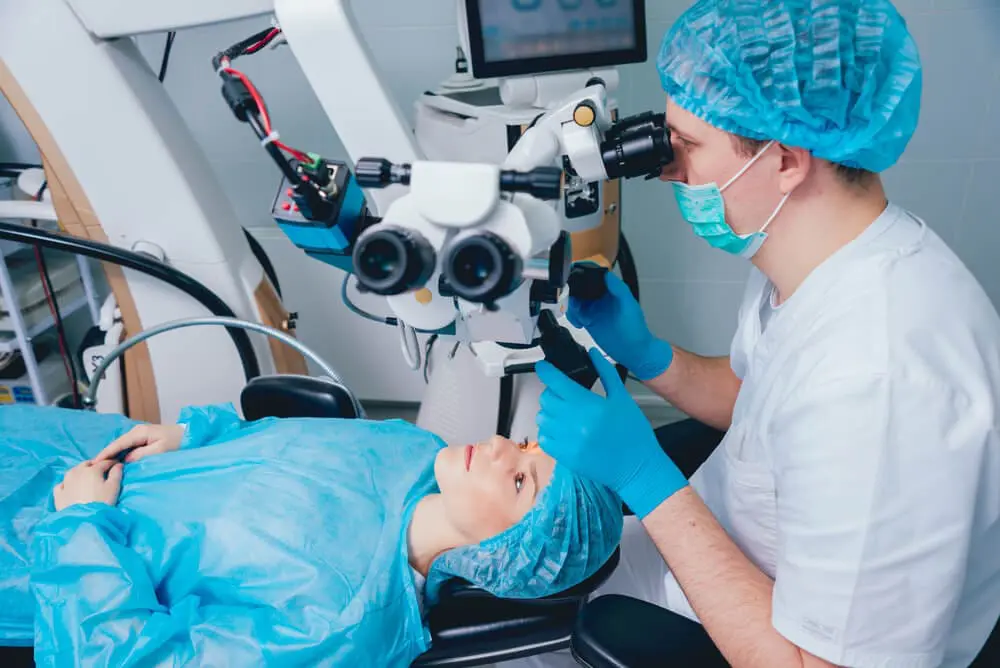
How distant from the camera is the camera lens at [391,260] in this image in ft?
2.28

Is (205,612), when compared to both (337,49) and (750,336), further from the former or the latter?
(750,336)

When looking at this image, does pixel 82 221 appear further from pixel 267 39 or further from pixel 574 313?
pixel 574 313

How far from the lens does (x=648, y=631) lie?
0.94 metres

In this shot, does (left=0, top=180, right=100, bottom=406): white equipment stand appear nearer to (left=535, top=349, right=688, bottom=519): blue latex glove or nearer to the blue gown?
the blue gown

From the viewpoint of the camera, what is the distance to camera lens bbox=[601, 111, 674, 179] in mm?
896

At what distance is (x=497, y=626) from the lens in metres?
1.09

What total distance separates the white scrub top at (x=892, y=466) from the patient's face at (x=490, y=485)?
43 cm

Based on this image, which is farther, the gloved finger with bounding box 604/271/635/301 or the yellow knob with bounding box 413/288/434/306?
the gloved finger with bounding box 604/271/635/301

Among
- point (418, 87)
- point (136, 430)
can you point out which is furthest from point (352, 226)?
point (418, 87)

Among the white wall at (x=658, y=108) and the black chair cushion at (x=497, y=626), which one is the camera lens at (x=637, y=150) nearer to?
the black chair cushion at (x=497, y=626)

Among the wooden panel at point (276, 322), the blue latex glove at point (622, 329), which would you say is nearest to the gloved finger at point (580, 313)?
the blue latex glove at point (622, 329)

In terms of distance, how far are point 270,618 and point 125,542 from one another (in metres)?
0.30

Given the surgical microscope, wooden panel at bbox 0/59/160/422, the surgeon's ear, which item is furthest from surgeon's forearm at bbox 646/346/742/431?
wooden panel at bbox 0/59/160/422

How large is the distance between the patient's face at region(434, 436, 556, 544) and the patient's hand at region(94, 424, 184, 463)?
591 mm
